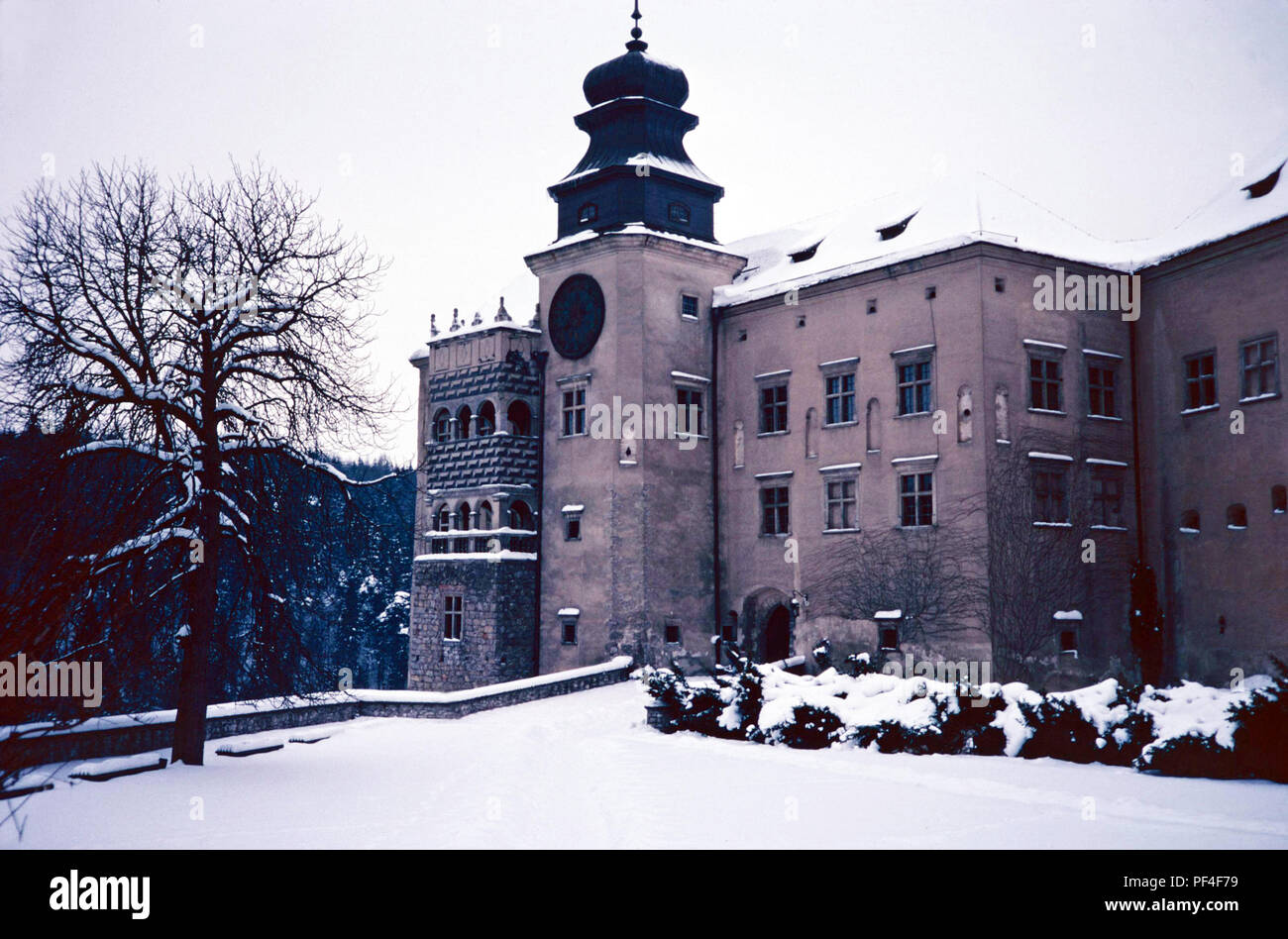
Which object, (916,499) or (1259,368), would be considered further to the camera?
(916,499)

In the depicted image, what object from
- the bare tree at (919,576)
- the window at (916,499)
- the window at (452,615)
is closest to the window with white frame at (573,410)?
the window at (452,615)

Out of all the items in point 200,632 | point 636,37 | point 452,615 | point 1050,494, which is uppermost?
point 636,37

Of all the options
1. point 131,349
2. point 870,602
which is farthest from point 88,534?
point 870,602

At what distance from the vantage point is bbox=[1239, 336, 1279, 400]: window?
25.4 metres

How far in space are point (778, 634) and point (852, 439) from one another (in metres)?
6.04

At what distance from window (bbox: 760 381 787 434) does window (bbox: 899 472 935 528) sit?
Answer: 4.22 metres

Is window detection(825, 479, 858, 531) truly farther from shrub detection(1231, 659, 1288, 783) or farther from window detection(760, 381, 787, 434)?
shrub detection(1231, 659, 1288, 783)

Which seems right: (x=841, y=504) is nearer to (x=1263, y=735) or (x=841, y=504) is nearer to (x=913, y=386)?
(x=913, y=386)

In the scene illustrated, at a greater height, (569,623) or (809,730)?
(569,623)

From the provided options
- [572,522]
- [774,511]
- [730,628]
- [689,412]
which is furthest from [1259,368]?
[572,522]

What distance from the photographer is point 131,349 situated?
57.8 ft

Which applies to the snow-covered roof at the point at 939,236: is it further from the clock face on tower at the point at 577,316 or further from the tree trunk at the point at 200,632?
the tree trunk at the point at 200,632

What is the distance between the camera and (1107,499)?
93.9ft
